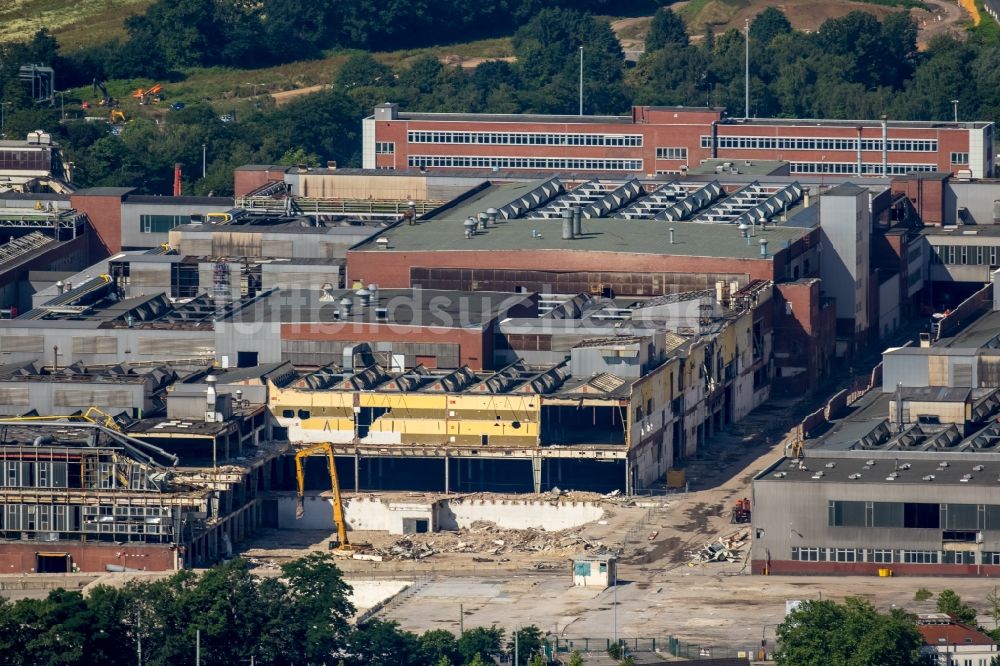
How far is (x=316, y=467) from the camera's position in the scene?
547 feet

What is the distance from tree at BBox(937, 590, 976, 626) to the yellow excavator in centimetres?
3219

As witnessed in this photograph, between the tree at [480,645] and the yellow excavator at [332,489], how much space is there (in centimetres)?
2369

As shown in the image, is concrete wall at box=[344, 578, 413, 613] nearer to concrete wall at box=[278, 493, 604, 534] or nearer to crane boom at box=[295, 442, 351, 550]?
crane boom at box=[295, 442, 351, 550]

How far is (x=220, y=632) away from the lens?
137 meters

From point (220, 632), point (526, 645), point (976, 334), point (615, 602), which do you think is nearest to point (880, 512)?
point (615, 602)

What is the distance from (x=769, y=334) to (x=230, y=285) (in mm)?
32430

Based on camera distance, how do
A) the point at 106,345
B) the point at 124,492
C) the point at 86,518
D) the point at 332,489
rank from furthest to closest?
the point at 106,345
the point at 332,489
the point at 86,518
the point at 124,492

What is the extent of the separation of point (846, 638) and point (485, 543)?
31.6 m

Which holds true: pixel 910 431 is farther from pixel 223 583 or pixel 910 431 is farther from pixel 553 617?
pixel 223 583

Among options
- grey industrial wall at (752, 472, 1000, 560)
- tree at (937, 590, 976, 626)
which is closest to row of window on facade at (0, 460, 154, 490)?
grey industrial wall at (752, 472, 1000, 560)

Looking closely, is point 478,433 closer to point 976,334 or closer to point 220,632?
point 220,632

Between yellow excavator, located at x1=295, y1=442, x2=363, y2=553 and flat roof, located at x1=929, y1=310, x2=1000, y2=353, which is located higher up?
flat roof, located at x1=929, y1=310, x2=1000, y2=353

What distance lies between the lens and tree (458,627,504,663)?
442 feet

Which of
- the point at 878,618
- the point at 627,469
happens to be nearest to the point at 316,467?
the point at 627,469
